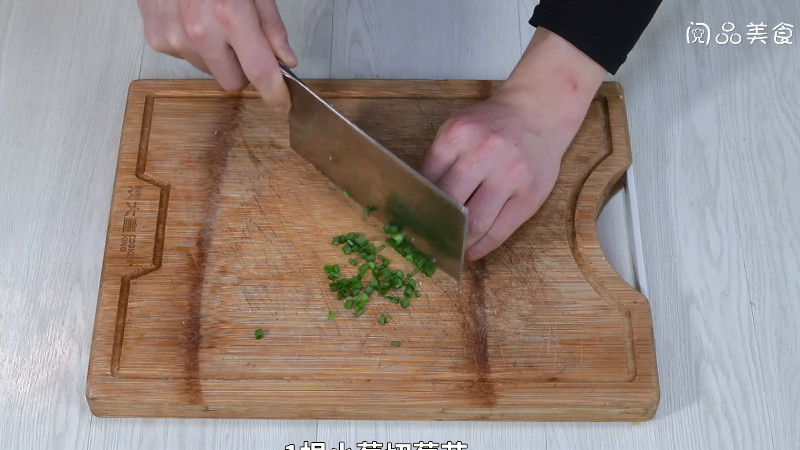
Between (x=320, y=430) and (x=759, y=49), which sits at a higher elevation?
(x=759, y=49)

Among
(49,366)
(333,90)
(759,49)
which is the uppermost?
(759,49)

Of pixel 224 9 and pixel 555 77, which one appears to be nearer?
pixel 224 9

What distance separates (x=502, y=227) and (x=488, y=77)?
43 centimetres

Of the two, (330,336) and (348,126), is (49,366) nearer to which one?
(330,336)

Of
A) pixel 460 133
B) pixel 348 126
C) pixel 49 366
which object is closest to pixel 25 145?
pixel 49 366

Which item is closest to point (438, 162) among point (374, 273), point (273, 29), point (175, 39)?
point (374, 273)

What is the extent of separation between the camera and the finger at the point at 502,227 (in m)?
1.31

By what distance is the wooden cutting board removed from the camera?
1266mm

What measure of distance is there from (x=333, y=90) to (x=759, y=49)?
81 centimetres

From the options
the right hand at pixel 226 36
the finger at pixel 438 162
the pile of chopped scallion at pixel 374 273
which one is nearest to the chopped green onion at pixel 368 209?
the pile of chopped scallion at pixel 374 273

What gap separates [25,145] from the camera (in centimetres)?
156

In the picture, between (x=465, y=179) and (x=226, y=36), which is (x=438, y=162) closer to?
(x=465, y=179)

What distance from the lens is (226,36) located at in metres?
1.21

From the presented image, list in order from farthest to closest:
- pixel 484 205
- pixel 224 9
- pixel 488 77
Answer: pixel 488 77 < pixel 484 205 < pixel 224 9
